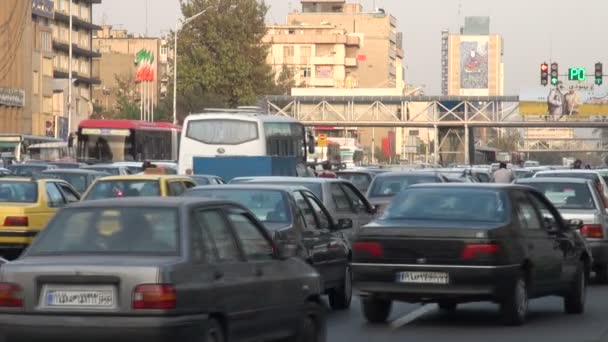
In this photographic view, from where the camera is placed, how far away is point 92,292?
10281mm

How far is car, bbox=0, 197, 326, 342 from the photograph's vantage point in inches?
402

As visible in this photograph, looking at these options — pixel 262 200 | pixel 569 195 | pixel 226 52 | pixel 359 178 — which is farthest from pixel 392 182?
pixel 226 52

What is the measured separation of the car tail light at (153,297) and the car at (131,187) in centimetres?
1446

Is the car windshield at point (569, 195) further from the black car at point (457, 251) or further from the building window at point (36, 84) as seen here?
the building window at point (36, 84)

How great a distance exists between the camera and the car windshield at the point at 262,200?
16969 millimetres

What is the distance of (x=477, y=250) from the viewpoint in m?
15.7

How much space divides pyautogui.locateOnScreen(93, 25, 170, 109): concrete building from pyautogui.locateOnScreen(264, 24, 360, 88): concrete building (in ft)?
45.4

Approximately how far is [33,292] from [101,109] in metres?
142

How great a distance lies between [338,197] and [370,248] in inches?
203

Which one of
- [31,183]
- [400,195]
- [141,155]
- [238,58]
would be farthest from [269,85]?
[400,195]

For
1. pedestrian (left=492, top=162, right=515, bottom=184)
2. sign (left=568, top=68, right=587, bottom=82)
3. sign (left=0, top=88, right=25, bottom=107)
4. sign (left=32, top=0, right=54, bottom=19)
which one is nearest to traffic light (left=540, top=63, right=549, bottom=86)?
sign (left=568, top=68, right=587, bottom=82)

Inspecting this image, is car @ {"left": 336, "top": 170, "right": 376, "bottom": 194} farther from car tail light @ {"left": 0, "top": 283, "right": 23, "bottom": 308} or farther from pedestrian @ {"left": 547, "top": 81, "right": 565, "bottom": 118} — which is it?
pedestrian @ {"left": 547, "top": 81, "right": 565, "bottom": 118}

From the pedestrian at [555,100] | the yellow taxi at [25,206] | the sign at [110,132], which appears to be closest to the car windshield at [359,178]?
the yellow taxi at [25,206]

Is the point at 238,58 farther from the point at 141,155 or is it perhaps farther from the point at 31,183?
the point at 31,183
